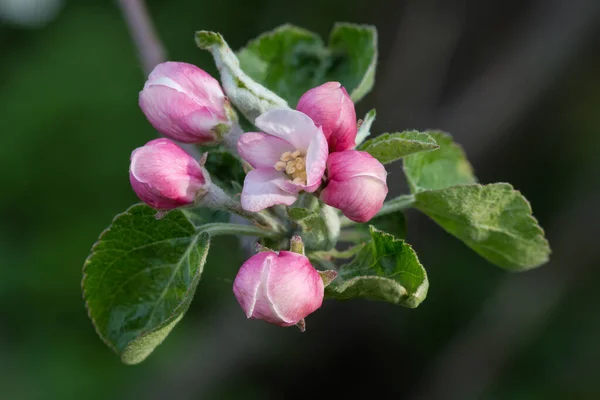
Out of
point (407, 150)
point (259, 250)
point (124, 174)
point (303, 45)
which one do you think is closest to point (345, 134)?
point (407, 150)

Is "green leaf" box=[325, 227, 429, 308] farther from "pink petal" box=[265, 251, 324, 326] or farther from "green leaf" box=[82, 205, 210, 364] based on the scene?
"green leaf" box=[82, 205, 210, 364]

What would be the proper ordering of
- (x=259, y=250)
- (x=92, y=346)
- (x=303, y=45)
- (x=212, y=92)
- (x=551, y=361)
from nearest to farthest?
(x=259, y=250) → (x=212, y=92) → (x=303, y=45) → (x=92, y=346) → (x=551, y=361)

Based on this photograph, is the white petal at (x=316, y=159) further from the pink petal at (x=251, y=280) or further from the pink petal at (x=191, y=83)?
the pink petal at (x=191, y=83)

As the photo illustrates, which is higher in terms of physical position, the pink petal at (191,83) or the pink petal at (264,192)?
the pink petal at (191,83)

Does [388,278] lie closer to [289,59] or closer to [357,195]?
[357,195]

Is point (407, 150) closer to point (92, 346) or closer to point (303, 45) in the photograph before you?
point (303, 45)

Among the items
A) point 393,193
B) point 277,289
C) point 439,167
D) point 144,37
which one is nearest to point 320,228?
point 277,289

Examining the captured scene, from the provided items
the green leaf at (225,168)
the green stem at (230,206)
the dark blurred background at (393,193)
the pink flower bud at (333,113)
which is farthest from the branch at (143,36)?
the dark blurred background at (393,193)
